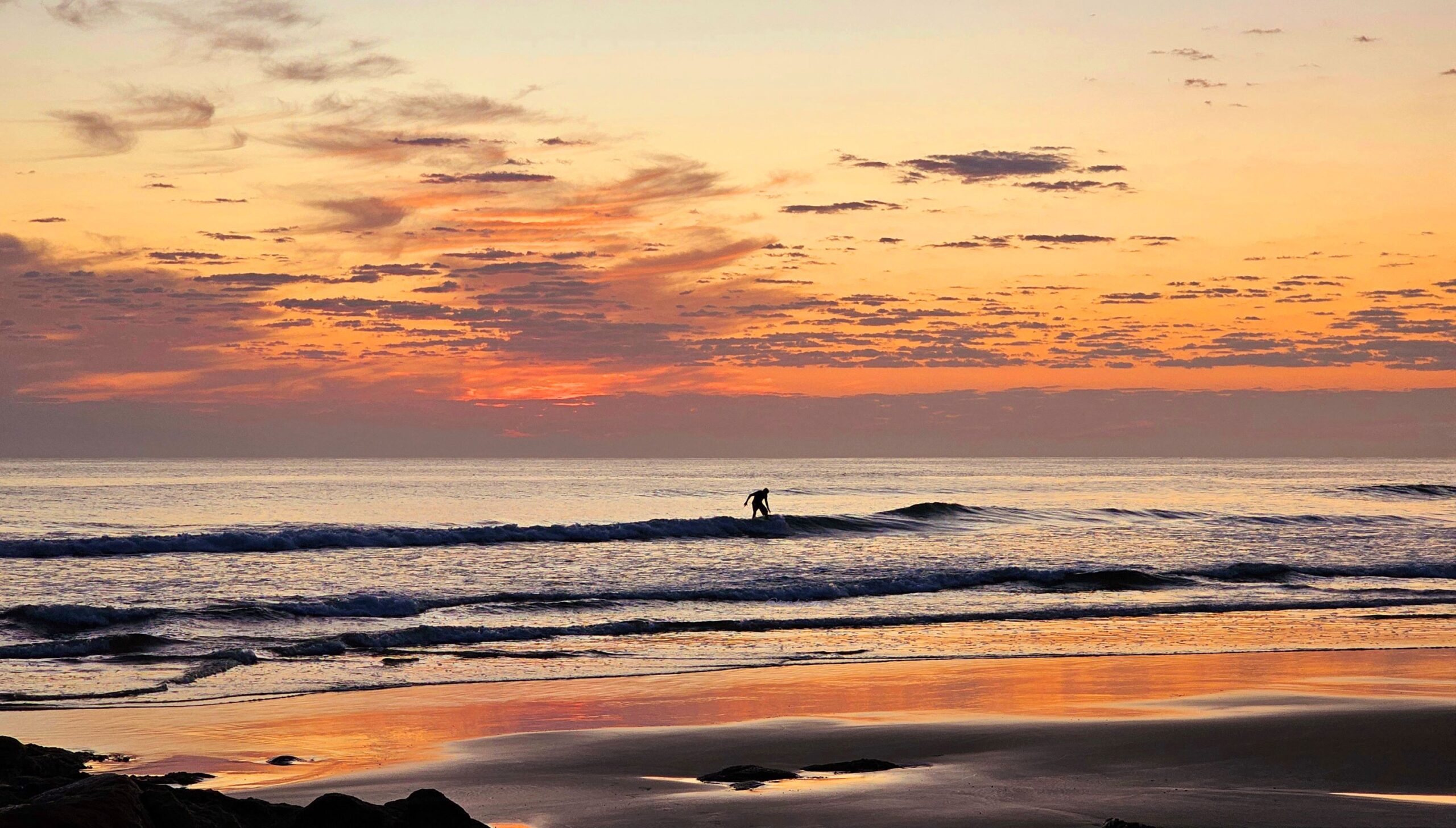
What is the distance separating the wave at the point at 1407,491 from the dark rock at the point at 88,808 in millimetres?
86844

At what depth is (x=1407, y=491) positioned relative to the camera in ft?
281

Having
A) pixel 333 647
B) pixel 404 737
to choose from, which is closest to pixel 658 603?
pixel 333 647

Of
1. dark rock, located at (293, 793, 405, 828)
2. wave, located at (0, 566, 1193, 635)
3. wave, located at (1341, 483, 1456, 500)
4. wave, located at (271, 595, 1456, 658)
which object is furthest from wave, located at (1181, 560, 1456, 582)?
wave, located at (1341, 483, 1456, 500)

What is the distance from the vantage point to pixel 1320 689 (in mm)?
14336

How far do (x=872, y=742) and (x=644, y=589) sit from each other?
1536cm

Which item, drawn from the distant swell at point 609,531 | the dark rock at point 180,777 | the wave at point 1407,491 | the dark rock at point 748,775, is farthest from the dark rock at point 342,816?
the wave at point 1407,491

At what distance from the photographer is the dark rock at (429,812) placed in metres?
7.33

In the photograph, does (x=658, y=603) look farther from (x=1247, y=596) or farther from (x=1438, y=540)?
(x=1438, y=540)

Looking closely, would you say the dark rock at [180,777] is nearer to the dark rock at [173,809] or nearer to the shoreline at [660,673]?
the dark rock at [173,809]

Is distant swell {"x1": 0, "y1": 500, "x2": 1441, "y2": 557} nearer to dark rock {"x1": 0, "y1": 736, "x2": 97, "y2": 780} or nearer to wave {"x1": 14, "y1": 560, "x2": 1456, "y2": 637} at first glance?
wave {"x1": 14, "y1": 560, "x2": 1456, "y2": 637}

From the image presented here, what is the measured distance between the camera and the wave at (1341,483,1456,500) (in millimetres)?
81188

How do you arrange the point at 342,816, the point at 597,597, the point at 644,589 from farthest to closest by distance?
the point at 644,589 → the point at 597,597 → the point at 342,816

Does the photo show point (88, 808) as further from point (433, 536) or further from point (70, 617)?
point (433, 536)

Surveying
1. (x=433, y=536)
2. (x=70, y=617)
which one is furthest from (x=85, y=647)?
(x=433, y=536)
